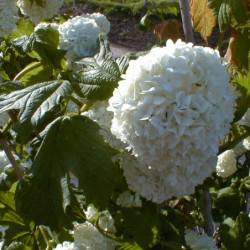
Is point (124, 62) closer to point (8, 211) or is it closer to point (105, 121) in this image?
point (105, 121)

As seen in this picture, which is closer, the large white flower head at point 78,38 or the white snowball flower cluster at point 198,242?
the large white flower head at point 78,38

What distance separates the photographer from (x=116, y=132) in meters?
0.84

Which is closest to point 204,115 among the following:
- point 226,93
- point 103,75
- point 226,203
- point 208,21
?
point 226,93

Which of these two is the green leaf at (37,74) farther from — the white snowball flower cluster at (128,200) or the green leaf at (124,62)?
the white snowball flower cluster at (128,200)

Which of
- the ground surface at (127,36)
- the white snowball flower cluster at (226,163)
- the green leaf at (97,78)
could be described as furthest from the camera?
the ground surface at (127,36)

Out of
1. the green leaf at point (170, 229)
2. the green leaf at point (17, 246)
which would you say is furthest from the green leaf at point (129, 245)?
the green leaf at point (17, 246)

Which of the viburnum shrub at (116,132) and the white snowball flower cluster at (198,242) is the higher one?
the viburnum shrub at (116,132)

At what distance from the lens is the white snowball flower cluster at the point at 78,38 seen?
1080 mm

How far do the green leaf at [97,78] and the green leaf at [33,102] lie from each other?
0.11 ft

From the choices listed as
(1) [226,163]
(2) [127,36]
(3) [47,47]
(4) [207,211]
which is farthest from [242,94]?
(2) [127,36]

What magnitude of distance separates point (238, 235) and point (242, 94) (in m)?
0.56

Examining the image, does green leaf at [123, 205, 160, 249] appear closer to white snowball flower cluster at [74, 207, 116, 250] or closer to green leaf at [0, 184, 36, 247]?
white snowball flower cluster at [74, 207, 116, 250]

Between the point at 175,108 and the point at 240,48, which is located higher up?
the point at 175,108

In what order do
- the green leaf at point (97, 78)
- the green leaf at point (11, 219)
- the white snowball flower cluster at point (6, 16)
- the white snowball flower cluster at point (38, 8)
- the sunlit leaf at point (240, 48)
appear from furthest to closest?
the white snowball flower cluster at point (38, 8)
the white snowball flower cluster at point (6, 16)
the sunlit leaf at point (240, 48)
the green leaf at point (11, 219)
the green leaf at point (97, 78)
